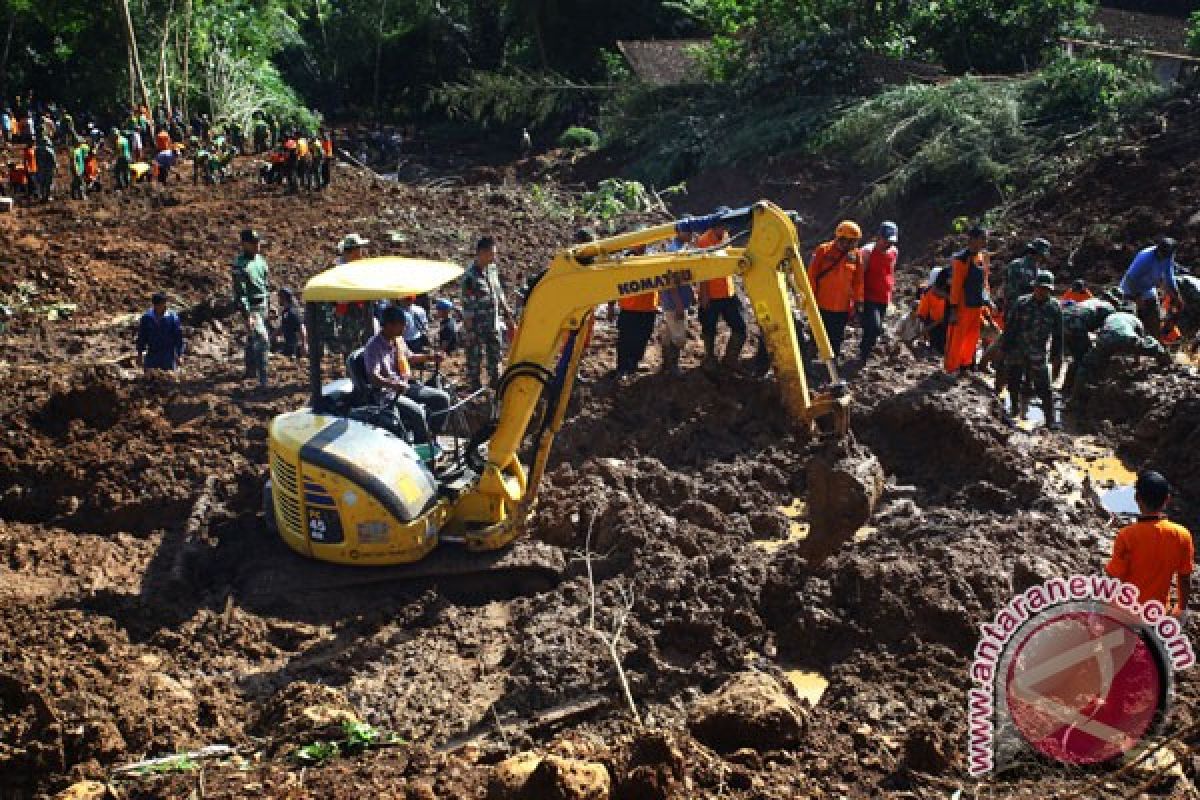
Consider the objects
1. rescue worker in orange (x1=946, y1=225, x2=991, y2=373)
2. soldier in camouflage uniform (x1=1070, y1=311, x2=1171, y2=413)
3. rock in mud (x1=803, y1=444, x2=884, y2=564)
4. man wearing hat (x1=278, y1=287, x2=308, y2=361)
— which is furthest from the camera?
man wearing hat (x1=278, y1=287, x2=308, y2=361)

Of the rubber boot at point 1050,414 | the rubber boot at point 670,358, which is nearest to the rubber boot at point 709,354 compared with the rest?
the rubber boot at point 670,358

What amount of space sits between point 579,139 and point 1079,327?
19444 mm

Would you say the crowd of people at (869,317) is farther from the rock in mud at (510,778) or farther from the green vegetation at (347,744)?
the rock in mud at (510,778)

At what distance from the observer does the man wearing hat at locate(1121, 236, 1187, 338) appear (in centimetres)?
1295

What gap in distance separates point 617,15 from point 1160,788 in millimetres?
33002

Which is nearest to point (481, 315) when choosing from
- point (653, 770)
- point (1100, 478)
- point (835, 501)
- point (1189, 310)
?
point (835, 501)

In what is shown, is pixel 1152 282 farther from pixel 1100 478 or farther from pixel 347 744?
pixel 347 744

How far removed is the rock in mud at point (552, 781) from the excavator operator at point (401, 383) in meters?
3.79

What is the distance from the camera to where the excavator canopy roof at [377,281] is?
26.1 ft

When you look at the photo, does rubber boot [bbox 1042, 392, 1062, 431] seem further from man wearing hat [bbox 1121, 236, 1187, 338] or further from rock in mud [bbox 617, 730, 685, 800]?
rock in mud [bbox 617, 730, 685, 800]

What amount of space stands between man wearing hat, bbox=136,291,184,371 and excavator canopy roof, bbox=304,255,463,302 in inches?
193

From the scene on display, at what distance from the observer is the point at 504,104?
31328mm

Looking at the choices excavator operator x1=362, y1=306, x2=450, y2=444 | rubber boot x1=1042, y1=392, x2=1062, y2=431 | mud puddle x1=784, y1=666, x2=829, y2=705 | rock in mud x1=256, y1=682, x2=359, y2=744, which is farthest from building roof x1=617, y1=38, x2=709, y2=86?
rock in mud x1=256, y1=682, x2=359, y2=744

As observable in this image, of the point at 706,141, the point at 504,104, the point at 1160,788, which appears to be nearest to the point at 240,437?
the point at 1160,788
